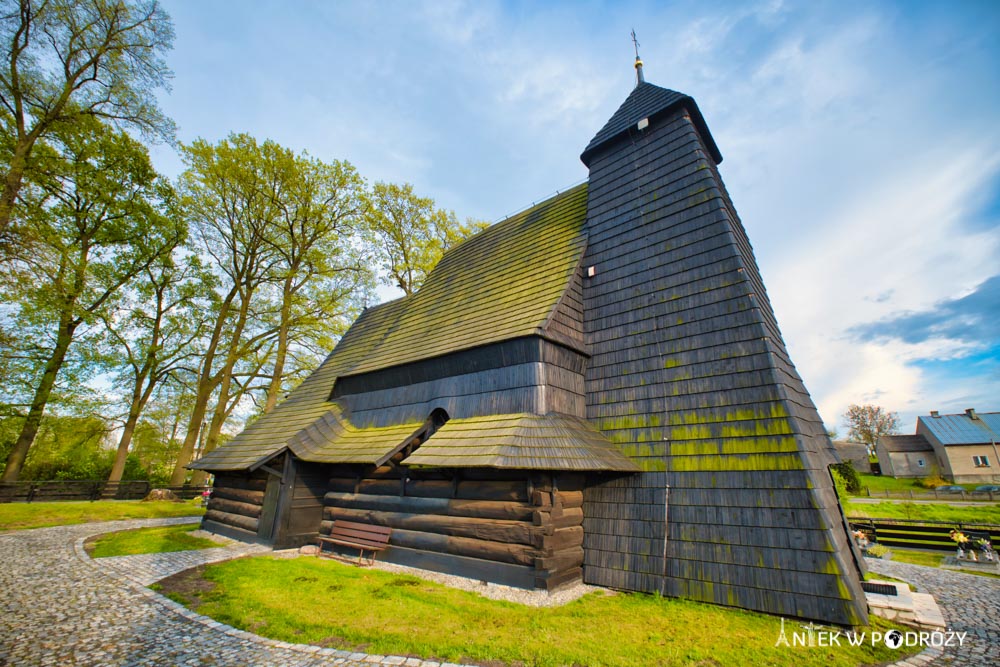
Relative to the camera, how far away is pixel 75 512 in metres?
14.8

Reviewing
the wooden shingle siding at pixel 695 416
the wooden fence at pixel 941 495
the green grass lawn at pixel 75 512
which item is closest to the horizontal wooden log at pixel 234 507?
the green grass lawn at pixel 75 512

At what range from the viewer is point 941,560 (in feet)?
36.2

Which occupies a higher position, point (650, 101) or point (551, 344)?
point (650, 101)

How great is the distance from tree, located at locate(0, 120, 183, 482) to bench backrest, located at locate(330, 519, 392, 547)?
1479cm

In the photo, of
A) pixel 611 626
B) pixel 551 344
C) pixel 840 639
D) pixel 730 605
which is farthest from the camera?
pixel 551 344

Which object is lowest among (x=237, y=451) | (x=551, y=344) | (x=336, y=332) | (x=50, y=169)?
(x=237, y=451)

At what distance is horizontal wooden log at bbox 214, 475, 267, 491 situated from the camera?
12172 millimetres

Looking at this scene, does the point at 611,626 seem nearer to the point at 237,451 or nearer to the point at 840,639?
the point at 840,639

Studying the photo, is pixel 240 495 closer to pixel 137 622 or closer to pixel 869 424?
pixel 137 622

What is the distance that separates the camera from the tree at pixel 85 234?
1608cm

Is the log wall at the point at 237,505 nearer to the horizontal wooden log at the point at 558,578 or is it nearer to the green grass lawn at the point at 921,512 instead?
the horizontal wooden log at the point at 558,578

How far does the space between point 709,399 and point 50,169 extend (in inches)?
946

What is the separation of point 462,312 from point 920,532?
16.3 m

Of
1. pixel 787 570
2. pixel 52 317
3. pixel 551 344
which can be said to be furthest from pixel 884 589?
pixel 52 317
